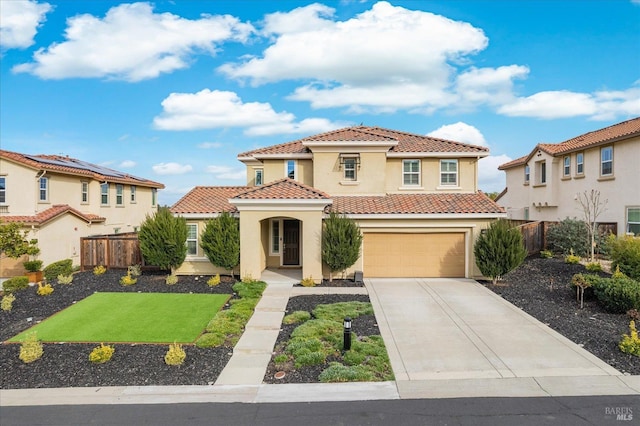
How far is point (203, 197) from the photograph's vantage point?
19.3 meters

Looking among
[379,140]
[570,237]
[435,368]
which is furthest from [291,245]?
[570,237]

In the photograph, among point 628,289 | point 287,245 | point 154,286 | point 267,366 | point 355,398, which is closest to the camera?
point 355,398

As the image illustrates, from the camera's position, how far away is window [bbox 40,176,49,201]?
19203 mm

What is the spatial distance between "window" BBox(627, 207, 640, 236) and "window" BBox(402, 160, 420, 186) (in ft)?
36.3

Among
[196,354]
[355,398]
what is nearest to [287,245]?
[196,354]

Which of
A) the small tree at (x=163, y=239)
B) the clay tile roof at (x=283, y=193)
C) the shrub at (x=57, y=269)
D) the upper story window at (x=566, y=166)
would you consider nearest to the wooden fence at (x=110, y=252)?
the shrub at (x=57, y=269)

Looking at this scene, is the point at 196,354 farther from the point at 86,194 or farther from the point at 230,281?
the point at 86,194

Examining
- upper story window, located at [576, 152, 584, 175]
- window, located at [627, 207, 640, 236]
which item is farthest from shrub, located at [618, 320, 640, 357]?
upper story window, located at [576, 152, 584, 175]

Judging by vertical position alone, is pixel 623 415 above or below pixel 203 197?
below

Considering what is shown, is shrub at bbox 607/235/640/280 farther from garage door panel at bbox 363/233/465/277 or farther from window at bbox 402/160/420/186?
window at bbox 402/160/420/186

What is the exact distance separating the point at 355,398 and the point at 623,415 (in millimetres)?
4545

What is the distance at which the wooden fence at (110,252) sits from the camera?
60.2ft

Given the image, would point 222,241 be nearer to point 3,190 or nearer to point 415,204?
point 415,204

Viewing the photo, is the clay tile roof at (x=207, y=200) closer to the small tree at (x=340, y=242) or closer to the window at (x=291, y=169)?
the window at (x=291, y=169)
